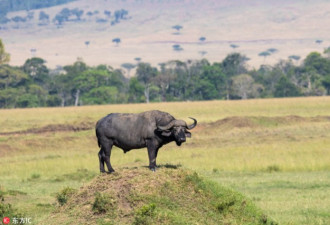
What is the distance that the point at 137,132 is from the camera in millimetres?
14641

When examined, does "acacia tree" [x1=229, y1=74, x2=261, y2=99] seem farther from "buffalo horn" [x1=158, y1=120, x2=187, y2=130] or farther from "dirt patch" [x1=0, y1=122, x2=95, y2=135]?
"buffalo horn" [x1=158, y1=120, x2=187, y2=130]

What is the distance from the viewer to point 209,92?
302ft

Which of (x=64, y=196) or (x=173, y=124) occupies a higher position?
(x=173, y=124)

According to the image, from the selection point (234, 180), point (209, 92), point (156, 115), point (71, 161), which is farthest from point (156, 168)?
point (209, 92)

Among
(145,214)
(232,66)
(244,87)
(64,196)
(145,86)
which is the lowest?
(244,87)

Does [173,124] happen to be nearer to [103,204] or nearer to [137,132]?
[137,132]

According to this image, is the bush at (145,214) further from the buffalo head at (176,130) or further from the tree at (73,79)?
the tree at (73,79)

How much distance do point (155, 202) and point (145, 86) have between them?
81846mm

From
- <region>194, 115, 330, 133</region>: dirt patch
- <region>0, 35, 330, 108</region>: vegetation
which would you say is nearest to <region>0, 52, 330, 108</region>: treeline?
<region>0, 35, 330, 108</region>: vegetation

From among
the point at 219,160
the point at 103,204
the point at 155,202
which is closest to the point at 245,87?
the point at 219,160

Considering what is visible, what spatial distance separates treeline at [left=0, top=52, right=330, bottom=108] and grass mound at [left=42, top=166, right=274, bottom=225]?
225 feet

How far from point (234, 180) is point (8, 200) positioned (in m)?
8.14

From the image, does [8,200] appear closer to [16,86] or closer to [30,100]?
[30,100]

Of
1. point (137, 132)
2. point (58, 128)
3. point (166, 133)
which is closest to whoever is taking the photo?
point (166, 133)
